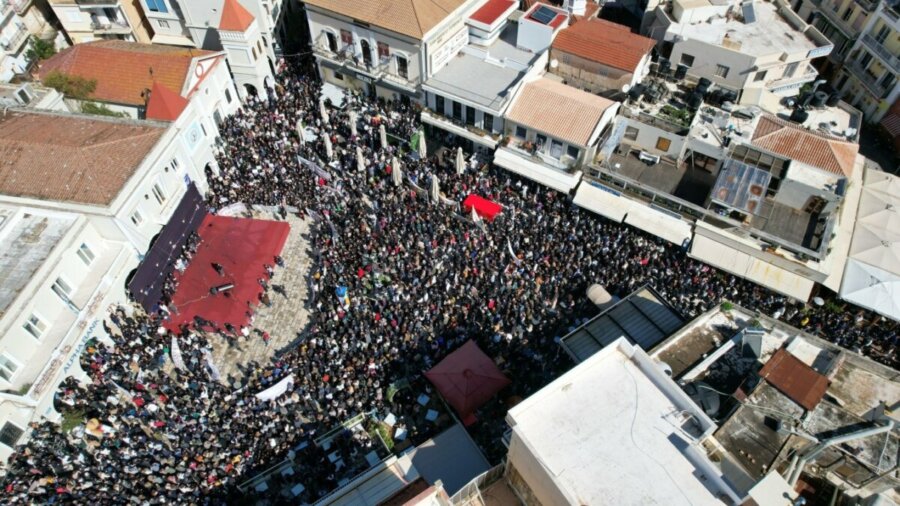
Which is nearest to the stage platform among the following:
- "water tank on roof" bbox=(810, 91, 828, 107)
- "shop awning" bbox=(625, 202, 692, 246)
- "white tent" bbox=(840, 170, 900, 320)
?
"shop awning" bbox=(625, 202, 692, 246)

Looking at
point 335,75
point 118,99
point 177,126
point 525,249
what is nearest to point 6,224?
point 177,126

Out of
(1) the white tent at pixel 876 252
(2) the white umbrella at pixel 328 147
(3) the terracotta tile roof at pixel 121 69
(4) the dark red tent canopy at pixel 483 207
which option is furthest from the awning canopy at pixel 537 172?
(3) the terracotta tile roof at pixel 121 69

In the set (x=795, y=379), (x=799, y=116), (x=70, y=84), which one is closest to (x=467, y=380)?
(x=795, y=379)

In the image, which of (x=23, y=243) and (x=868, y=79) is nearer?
(x=23, y=243)

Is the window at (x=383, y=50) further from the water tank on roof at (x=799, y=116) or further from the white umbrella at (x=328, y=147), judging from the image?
the water tank on roof at (x=799, y=116)

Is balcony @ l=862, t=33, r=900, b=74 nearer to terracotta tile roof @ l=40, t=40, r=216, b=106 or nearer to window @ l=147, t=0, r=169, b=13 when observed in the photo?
terracotta tile roof @ l=40, t=40, r=216, b=106

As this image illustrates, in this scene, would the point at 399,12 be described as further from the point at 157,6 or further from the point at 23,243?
the point at 23,243
